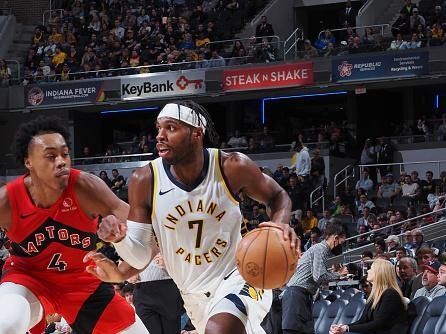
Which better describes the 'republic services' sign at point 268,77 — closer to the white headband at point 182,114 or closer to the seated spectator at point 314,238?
the seated spectator at point 314,238

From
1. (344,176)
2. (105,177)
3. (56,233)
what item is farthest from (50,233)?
(105,177)

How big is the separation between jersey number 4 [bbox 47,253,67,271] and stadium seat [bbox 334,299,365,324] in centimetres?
496

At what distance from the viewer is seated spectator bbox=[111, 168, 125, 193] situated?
22581 mm

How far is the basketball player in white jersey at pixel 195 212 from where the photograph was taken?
18.1 ft

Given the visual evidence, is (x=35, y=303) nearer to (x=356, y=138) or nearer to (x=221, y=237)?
(x=221, y=237)

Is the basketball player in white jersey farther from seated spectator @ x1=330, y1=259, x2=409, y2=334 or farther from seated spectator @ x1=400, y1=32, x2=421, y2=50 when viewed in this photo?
seated spectator @ x1=400, y1=32, x2=421, y2=50

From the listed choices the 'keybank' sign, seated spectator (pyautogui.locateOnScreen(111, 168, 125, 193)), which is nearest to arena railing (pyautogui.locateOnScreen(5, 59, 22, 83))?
the 'keybank' sign

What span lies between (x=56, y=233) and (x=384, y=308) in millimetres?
4152

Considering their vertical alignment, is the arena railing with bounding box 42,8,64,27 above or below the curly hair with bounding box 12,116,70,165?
above

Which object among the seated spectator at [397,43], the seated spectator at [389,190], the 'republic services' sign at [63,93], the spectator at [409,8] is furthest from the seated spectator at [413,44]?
the 'republic services' sign at [63,93]

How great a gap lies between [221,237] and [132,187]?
0.64 metres

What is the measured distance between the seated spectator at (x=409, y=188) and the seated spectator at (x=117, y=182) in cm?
716

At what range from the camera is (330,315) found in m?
10.9

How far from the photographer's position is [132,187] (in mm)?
5688
